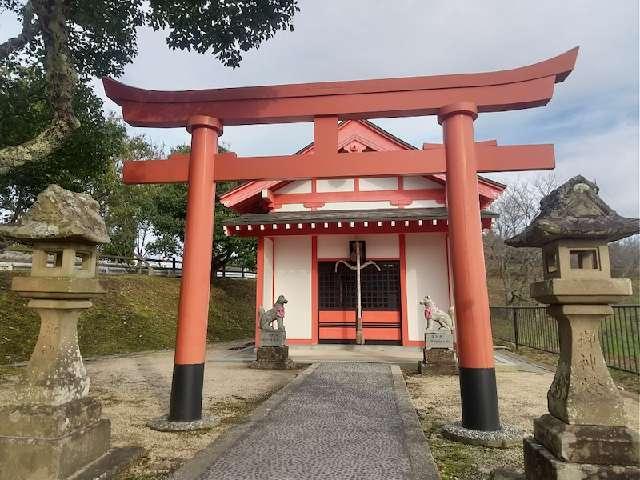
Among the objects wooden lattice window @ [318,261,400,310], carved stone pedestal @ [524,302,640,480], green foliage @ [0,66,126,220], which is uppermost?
green foliage @ [0,66,126,220]

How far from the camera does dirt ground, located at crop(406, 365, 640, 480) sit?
3713 millimetres

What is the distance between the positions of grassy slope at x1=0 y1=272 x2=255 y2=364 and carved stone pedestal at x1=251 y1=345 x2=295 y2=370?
5864 millimetres

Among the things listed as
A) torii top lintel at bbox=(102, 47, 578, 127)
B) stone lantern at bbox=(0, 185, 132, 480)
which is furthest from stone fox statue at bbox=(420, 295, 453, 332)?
stone lantern at bbox=(0, 185, 132, 480)

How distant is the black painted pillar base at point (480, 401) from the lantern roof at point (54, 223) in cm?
398

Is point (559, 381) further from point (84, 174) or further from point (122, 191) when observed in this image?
point (122, 191)

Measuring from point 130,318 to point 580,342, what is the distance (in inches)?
627

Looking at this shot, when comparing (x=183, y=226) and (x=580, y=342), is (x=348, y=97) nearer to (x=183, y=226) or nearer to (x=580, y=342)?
(x=580, y=342)

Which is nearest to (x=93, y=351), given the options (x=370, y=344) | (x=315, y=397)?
(x=370, y=344)

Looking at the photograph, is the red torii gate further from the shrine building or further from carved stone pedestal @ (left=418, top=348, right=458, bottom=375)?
the shrine building

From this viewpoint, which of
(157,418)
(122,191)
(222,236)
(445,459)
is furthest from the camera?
(122,191)

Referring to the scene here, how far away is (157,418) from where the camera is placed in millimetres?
5066

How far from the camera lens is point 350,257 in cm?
1199

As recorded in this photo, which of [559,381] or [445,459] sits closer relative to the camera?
[559,381]

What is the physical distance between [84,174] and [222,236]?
1154 centimetres
